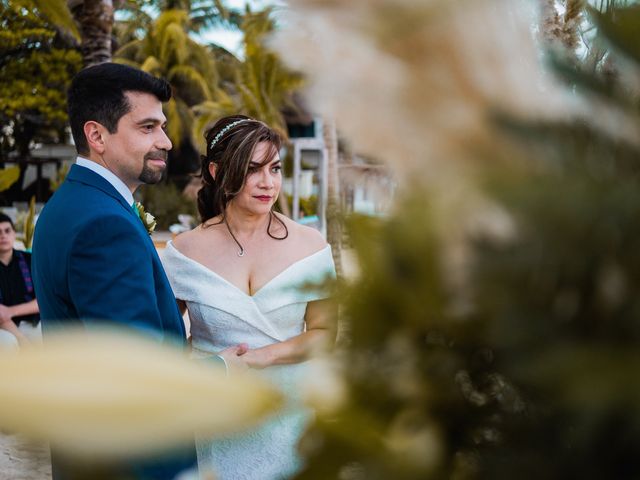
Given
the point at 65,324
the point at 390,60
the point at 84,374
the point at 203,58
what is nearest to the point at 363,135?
the point at 390,60

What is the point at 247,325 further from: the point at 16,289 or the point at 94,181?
the point at 16,289

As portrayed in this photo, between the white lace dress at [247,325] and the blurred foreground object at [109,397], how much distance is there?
8.44 feet

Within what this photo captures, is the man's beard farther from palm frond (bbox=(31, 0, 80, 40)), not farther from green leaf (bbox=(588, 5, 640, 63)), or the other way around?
palm frond (bbox=(31, 0, 80, 40))

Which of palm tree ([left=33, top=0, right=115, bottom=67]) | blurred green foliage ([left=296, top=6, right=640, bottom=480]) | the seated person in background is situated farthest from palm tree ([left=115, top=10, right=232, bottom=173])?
blurred green foliage ([left=296, top=6, right=640, bottom=480])

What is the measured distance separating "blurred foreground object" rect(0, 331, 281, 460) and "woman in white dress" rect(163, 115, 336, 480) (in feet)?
8.32

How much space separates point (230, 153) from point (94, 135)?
2.56 feet

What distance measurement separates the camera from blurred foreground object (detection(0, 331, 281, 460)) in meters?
0.39

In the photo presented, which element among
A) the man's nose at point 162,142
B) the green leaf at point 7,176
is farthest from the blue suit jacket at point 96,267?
the green leaf at point 7,176

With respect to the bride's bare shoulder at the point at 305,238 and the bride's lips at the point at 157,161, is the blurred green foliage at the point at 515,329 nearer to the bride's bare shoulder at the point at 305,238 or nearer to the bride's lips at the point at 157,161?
the bride's lips at the point at 157,161

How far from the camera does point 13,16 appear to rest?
77.7 feet

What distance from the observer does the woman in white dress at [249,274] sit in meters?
3.07

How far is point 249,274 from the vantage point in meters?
3.23

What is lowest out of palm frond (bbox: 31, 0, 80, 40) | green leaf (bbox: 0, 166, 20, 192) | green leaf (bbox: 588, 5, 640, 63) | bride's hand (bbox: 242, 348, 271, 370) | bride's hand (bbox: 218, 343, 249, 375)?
bride's hand (bbox: 242, 348, 271, 370)

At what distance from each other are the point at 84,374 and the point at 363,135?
0.89 feet
